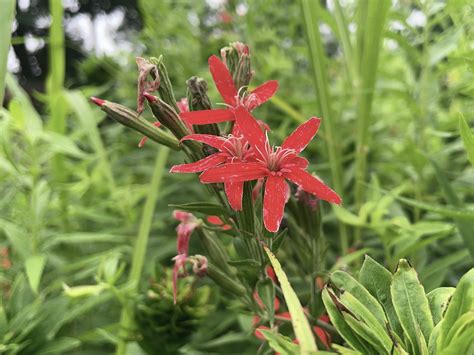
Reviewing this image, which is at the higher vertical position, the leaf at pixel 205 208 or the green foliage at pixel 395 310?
the leaf at pixel 205 208

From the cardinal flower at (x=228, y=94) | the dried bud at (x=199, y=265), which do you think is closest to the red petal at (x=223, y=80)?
the cardinal flower at (x=228, y=94)

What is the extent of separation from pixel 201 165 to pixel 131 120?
60mm

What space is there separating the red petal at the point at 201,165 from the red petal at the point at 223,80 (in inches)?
2.1

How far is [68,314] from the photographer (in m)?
0.43

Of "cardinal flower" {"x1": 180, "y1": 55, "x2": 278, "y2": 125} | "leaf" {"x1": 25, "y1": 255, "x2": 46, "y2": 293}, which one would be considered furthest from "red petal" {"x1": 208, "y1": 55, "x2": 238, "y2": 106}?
"leaf" {"x1": 25, "y1": 255, "x2": 46, "y2": 293}

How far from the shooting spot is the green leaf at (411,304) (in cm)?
23

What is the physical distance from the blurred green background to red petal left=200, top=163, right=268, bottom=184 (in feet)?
0.22

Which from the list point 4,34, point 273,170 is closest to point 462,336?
point 273,170

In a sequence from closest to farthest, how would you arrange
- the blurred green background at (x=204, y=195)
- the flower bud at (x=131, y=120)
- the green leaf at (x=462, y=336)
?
the green leaf at (x=462, y=336) → the flower bud at (x=131, y=120) → the blurred green background at (x=204, y=195)

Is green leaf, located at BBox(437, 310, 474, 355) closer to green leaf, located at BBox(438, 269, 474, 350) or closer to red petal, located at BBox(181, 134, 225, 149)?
green leaf, located at BBox(438, 269, 474, 350)

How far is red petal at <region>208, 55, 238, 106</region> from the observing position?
300 millimetres

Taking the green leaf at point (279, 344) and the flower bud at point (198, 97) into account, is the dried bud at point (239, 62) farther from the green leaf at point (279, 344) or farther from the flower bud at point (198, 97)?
the green leaf at point (279, 344)

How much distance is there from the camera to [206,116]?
0.29 metres

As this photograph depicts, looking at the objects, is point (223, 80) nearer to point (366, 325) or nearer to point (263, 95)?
point (263, 95)
